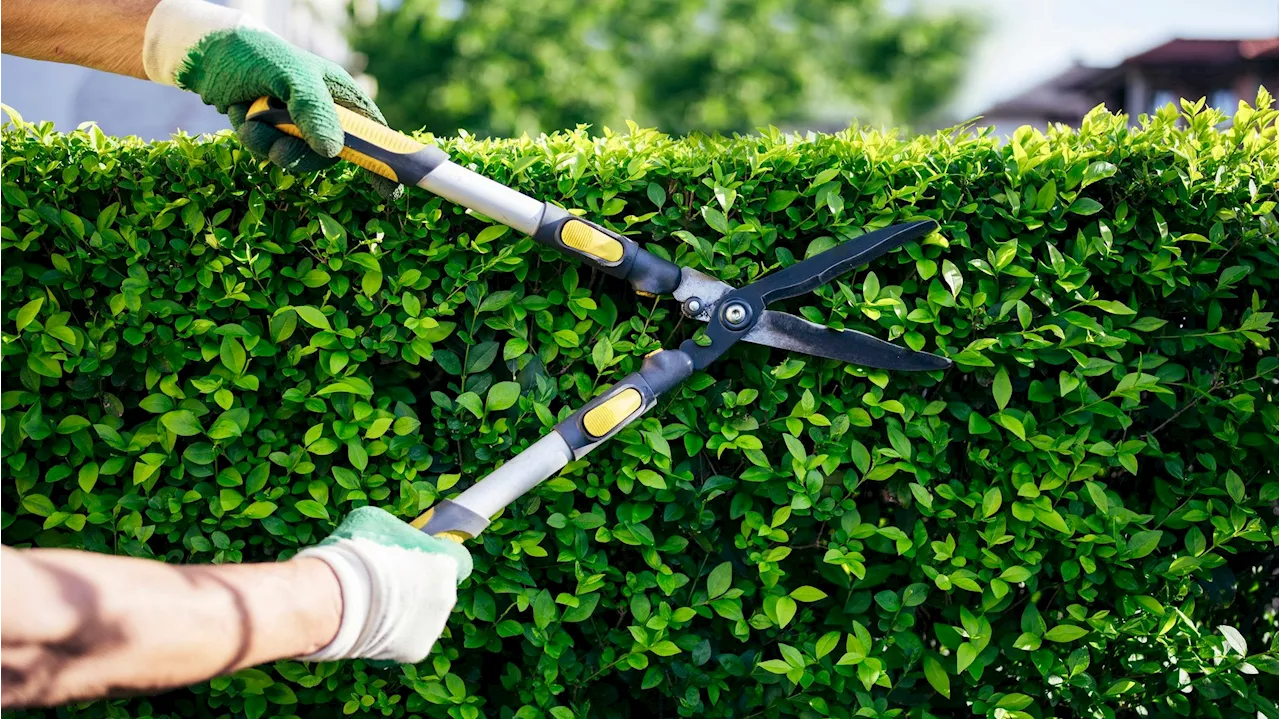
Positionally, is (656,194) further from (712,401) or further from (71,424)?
(71,424)

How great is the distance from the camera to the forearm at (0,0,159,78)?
90.1 inches

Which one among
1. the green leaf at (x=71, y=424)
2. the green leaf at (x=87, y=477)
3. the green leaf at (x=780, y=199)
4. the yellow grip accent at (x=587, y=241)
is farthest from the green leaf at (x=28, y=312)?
the green leaf at (x=780, y=199)

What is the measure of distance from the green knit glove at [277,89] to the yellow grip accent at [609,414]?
2.32 ft

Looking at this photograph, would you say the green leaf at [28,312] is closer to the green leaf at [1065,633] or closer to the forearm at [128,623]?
the forearm at [128,623]

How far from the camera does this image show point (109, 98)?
590 centimetres

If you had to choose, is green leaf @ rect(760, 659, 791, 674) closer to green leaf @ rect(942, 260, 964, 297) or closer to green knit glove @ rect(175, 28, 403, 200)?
green leaf @ rect(942, 260, 964, 297)

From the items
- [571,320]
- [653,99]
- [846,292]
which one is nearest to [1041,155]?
[846,292]

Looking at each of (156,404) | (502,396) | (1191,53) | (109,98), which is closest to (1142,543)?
(502,396)

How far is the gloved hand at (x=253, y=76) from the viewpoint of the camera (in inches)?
77.0

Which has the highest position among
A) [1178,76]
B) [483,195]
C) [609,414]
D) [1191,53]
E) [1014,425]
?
[1178,76]

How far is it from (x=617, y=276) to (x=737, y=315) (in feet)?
0.96

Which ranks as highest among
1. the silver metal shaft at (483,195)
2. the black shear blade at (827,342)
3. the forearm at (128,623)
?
the silver metal shaft at (483,195)

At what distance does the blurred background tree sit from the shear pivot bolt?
25.0 m

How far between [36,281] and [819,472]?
205cm
